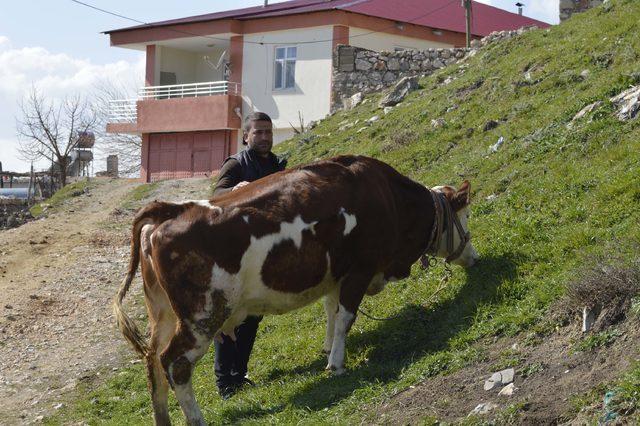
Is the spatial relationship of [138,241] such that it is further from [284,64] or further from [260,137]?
[284,64]

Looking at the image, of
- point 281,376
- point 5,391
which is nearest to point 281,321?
point 281,376

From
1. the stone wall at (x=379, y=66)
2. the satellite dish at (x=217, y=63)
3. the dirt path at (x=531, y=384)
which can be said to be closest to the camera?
the dirt path at (x=531, y=384)

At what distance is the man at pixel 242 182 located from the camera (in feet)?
33.9

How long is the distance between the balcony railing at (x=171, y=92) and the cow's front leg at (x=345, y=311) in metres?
31.5

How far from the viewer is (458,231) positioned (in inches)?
429

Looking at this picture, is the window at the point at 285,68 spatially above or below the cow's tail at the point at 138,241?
above

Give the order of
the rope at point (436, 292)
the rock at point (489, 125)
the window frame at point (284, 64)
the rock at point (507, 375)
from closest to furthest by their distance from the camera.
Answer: the rock at point (507, 375) → the rope at point (436, 292) → the rock at point (489, 125) → the window frame at point (284, 64)

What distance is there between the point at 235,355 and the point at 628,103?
6060 millimetres

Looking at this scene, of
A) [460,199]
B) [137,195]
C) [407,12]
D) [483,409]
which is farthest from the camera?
[407,12]

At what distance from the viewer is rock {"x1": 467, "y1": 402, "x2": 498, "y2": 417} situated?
749 centimetres

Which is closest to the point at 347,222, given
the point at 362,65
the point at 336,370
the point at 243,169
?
the point at 336,370

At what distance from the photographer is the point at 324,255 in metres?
9.34

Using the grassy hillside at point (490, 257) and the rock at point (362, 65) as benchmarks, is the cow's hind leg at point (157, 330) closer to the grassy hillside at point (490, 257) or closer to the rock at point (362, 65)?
the grassy hillside at point (490, 257)

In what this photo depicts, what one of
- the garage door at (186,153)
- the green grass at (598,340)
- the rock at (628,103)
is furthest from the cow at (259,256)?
the garage door at (186,153)
